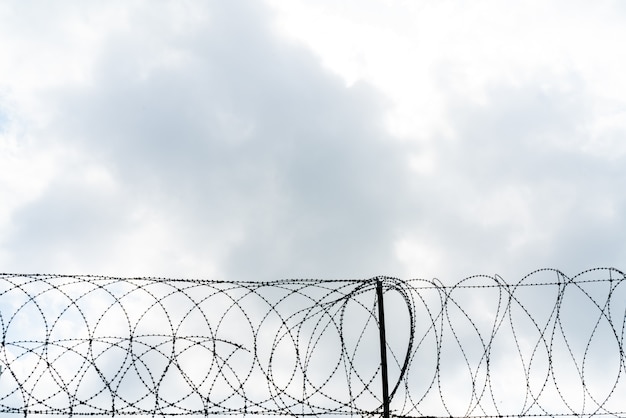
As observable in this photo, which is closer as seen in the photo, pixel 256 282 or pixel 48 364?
pixel 48 364

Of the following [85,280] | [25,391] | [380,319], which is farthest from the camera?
[380,319]

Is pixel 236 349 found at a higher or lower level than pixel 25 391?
higher

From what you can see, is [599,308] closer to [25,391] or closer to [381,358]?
[381,358]

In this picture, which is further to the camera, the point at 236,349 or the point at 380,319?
the point at 380,319

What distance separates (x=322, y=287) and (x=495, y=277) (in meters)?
2.33

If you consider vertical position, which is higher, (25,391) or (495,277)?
(495,277)

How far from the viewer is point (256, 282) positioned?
1060cm

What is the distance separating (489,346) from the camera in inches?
410

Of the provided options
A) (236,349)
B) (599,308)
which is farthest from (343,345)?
(599,308)

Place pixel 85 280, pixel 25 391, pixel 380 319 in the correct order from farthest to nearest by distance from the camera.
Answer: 1. pixel 380 319
2. pixel 85 280
3. pixel 25 391

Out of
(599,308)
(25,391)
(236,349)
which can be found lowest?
(25,391)

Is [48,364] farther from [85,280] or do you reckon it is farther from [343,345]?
[343,345]

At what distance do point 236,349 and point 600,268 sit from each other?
4788 millimetres

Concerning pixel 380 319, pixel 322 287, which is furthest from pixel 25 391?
pixel 380 319
